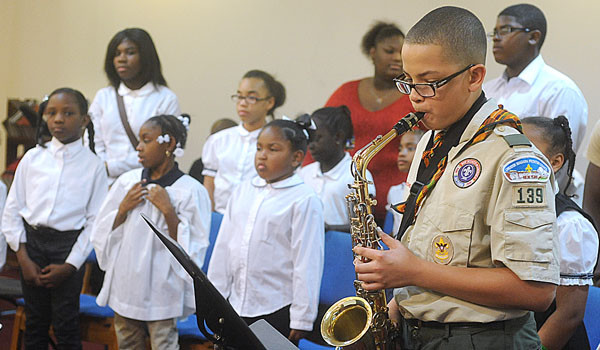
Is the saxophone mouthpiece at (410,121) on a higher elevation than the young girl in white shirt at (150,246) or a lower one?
higher

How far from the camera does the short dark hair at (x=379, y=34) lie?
189 inches

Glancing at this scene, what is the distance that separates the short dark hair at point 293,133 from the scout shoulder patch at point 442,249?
1.83m

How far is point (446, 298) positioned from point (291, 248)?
5.47 ft

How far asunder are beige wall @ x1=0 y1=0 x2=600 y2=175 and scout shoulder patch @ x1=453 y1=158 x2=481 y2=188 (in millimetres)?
3837

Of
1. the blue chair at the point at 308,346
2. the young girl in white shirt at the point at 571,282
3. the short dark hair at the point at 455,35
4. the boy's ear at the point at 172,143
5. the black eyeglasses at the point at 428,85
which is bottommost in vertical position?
the blue chair at the point at 308,346

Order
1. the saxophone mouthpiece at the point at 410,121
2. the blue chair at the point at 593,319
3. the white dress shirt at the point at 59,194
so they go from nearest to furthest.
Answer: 1. the saxophone mouthpiece at the point at 410,121
2. the blue chair at the point at 593,319
3. the white dress shirt at the point at 59,194

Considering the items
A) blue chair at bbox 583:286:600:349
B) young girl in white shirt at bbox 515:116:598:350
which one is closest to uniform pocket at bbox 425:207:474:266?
young girl in white shirt at bbox 515:116:598:350

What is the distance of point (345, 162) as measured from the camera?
172 inches

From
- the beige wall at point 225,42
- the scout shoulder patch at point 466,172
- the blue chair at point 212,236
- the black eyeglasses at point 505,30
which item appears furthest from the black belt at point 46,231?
the beige wall at point 225,42

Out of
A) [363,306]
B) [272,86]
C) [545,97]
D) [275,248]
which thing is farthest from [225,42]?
[363,306]

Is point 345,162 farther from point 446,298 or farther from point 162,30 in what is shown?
point 162,30

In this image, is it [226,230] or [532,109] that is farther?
[532,109]

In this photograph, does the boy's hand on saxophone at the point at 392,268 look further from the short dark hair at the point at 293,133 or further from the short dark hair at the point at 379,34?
the short dark hair at the point at 379,34

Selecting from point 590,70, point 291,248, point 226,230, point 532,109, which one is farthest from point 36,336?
point 590,70
